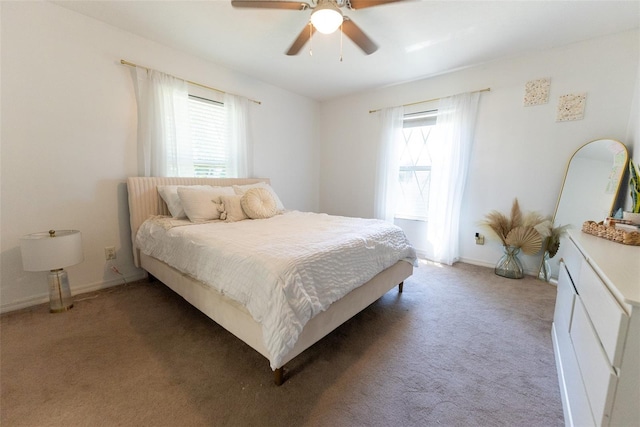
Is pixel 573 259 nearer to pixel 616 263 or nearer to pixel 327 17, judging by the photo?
pixel 616 263

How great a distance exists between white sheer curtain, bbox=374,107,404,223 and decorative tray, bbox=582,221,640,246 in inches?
89.6

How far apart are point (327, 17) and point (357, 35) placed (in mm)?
427

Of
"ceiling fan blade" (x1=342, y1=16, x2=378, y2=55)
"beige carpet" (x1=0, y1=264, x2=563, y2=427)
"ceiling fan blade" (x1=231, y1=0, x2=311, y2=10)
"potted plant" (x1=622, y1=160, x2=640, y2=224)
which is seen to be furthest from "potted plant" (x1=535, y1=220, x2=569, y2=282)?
"ceiling fan blade" (x1=231, y1=0, x2=311, y2=10)

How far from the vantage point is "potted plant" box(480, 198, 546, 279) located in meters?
2.62

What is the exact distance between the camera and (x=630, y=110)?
7.34 feet

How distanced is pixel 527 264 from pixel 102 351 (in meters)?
3.98

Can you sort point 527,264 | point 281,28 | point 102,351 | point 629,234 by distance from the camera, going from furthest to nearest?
point 527,264, point 281,28, point 102,351, point 629,234

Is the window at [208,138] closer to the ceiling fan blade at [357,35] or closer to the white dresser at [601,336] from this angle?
the ceiling fan blade at [357,35]

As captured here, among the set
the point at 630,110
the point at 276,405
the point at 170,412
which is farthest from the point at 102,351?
the point at 630,110

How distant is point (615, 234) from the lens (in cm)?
130

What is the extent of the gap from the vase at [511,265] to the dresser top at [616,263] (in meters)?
1.48

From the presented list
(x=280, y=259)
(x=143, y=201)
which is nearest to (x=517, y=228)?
(x=280, y=259)

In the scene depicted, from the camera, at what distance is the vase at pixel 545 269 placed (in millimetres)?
2623

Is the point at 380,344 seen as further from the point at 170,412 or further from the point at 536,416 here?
the point at 170,412
